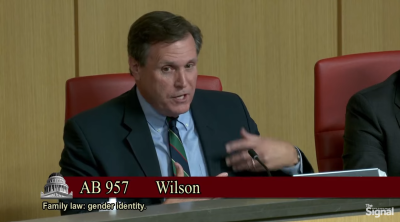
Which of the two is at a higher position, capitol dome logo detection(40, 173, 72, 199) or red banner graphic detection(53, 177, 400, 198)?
red banner graphic detection(53, 177, 400, 198)

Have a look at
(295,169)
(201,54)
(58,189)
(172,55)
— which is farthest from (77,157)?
(201,54)

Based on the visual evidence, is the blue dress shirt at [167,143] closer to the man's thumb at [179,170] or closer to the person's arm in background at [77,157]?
the man's thumb at [179,170]

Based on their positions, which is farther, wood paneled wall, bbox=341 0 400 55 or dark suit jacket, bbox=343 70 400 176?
wood paneled wall, bbox=341 0 400 55

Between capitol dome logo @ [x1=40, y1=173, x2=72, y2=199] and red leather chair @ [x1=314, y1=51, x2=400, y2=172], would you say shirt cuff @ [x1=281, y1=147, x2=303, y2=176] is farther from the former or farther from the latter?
capitol dome logo @ [x1=40, y1=173, x2=72, y2=199]

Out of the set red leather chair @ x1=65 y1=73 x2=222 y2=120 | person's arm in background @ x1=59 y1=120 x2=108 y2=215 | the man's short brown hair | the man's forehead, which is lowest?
person's arm in background @ x1=59 y1=120 x2=108 y2=215

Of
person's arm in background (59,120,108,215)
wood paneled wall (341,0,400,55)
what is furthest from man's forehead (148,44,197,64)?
wood paneled wall (341,0,400,55)

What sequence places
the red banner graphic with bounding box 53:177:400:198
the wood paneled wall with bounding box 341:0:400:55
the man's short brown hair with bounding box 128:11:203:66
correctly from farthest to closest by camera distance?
the wood paneled wall with bounding box 341:0:400:55, the man's short brown hair with bounding box 128:11:203:66, the red banner graphic with bounding box 53:177:400:198

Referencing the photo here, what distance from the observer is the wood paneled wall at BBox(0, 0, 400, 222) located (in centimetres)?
293

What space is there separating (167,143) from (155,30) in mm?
367

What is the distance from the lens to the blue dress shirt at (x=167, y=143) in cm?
200

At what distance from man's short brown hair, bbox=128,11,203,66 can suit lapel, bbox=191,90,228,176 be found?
10.5 inches

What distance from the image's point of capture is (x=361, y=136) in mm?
2121

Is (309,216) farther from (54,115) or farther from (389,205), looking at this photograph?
(54,115)

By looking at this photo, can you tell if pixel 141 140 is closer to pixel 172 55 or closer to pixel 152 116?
pixel 152 116
